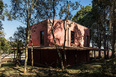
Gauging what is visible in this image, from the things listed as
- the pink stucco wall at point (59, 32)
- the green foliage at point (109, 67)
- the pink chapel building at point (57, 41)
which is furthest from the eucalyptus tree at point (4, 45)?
the green foliage at point (109, 67)

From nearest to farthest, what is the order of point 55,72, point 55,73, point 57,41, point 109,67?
point 109,67 < point 55,73 < point 55,72 < point 57,41

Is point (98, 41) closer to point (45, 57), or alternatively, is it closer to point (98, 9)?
point (98, 9)

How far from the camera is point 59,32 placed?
643 inches

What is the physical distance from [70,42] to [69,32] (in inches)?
73.8

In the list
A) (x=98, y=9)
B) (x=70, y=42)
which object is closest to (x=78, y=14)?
(x=98, y=9)

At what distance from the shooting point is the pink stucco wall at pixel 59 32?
1590 centimetres

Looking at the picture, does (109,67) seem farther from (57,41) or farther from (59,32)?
(59,32)

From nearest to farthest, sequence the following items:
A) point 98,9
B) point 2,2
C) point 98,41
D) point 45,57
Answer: point 2,2 → point 45,57 → point 98,9 → point 98,41

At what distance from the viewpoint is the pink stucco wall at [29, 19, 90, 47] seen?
52.2 feet

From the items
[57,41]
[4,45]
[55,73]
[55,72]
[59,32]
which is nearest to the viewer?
[55,73]

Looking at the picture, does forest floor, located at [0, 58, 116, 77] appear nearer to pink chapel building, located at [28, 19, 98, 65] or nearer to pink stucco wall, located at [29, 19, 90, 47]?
pink chapel building, located at [28, 19, 98, 65]

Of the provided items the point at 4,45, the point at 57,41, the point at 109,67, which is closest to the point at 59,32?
the point at 57,41

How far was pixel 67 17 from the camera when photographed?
13.0 m

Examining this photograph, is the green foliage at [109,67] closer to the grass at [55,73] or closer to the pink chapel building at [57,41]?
the grass at [55,73]
